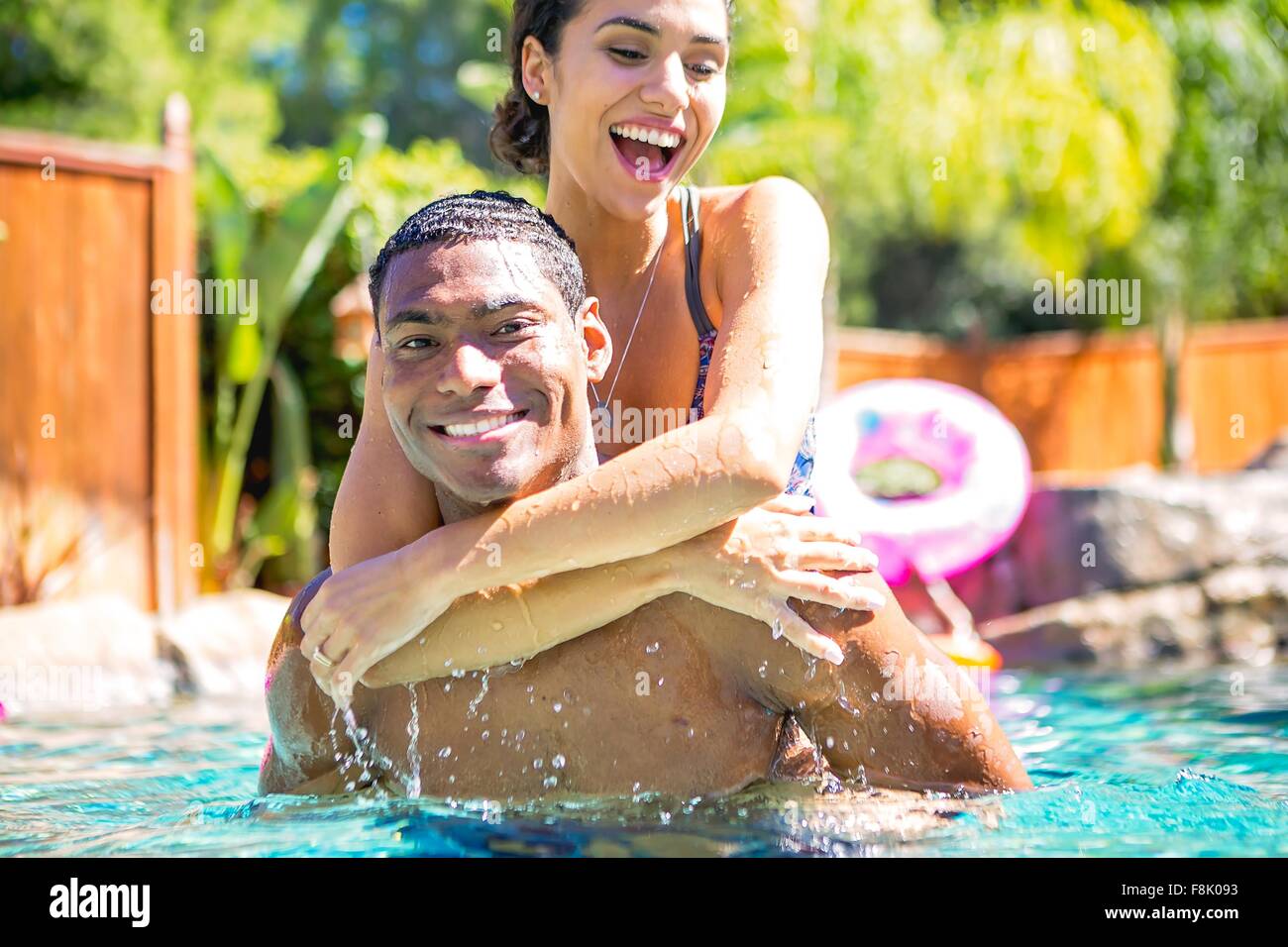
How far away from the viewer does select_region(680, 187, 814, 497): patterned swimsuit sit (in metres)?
3.12

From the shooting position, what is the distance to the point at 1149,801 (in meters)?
3.29

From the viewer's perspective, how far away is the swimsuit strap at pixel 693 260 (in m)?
3.15

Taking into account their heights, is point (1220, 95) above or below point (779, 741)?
above

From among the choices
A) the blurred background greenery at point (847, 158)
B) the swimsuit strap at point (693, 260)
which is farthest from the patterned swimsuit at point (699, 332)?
the blurred background greenery at point (847, 158)

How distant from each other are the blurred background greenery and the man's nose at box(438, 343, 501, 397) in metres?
5.31

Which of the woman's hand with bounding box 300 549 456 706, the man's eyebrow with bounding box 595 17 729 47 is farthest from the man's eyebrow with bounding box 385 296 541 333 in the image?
the man's eyebrow with bounding box 595 17 729 47

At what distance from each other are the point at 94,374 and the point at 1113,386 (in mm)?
13848

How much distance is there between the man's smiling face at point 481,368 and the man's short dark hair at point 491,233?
2 centimetres

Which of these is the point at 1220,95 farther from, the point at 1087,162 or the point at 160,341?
the point at 160,341

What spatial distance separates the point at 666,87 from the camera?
9.84 feet

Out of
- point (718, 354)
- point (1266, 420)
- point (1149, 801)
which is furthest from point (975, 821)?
point (1266, 420)

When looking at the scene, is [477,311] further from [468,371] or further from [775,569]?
[775,569]

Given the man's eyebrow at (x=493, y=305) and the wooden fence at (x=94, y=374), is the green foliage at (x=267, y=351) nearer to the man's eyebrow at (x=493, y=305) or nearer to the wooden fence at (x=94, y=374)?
the wooden fence at (x=94, y=374)

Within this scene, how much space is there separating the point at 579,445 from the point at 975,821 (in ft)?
3.55
